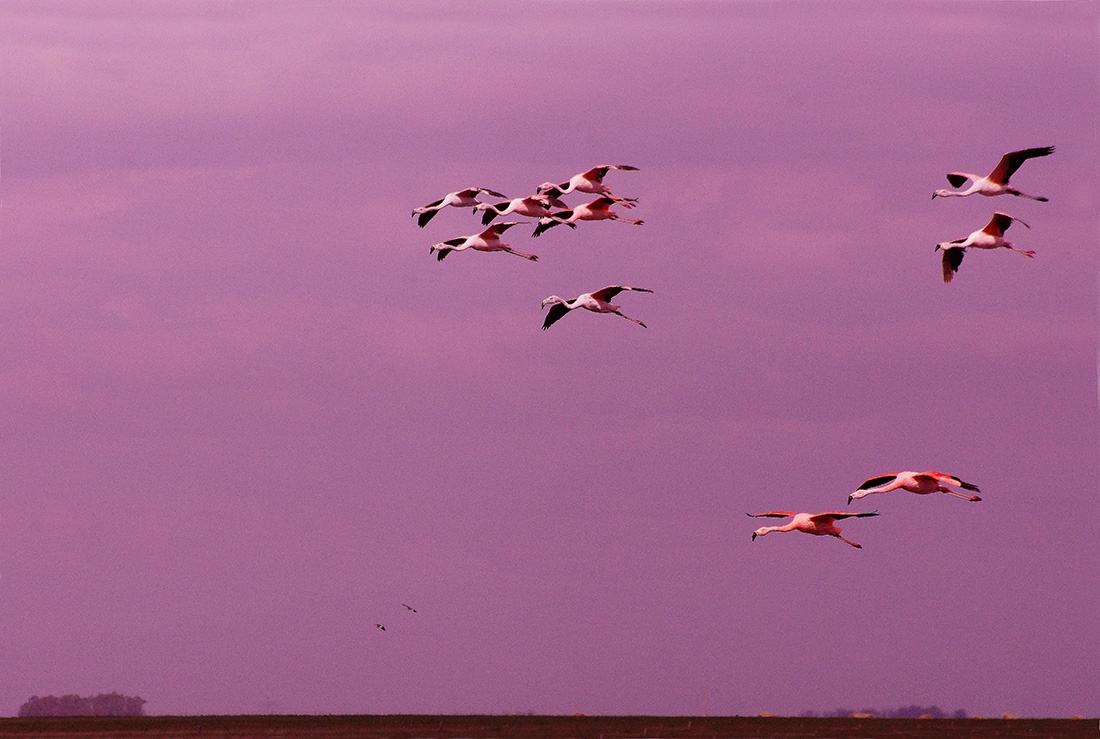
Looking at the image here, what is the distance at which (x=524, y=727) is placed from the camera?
93.2m

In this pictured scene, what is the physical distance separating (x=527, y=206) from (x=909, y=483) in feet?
88.7

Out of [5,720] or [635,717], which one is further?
[635,717]

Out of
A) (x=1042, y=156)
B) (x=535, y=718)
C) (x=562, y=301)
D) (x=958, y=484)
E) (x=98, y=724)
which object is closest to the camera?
(x=958, y=484)

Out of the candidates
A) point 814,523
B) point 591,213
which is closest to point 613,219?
point 591,213

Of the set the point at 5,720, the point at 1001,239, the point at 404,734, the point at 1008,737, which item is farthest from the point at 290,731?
the point at 1001,239

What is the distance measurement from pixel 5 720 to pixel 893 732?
47.3m

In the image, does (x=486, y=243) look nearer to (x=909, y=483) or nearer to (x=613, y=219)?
(x=613, y=219)

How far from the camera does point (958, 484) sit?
58.0m

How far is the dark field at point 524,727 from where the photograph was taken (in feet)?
286

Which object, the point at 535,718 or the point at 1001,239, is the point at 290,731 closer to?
the point at 535,718

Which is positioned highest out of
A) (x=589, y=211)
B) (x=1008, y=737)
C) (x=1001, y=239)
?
(x=589, y=211)

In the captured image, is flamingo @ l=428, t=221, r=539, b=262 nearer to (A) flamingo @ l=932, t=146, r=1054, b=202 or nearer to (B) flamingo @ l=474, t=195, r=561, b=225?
(B) flamingo @ l=474, t=195, r=561, b=225

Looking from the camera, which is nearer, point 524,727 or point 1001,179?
point 1001,179

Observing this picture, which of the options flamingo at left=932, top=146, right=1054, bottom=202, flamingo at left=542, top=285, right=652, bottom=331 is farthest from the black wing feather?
flamingo at left=932, top=146, right=1054, bottom=202
